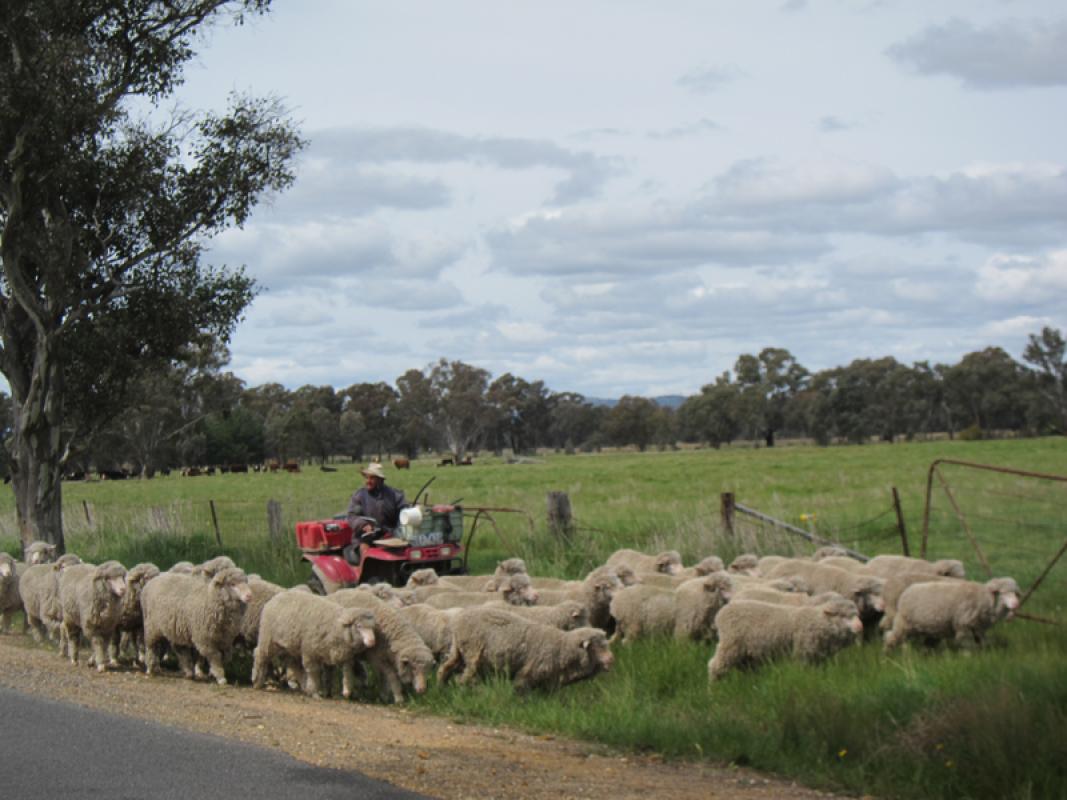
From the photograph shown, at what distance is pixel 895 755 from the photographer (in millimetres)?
7703

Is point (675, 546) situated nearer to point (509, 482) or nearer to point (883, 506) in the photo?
point (883, 506)

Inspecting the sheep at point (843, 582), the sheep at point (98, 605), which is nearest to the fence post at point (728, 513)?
the sheep at point (843, 582)

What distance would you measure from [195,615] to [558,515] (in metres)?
8.23

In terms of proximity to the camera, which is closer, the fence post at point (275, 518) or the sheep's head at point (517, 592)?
the sheep's head at point (517, 592)

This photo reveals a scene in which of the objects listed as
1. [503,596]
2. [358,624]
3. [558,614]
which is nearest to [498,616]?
[558,614]

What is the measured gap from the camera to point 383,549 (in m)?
14.2

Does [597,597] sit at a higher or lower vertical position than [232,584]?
lower

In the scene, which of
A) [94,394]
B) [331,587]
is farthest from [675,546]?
[94,394]

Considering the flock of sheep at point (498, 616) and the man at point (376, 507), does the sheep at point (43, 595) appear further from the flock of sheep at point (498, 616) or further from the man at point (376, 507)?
the man at point (376, 507)

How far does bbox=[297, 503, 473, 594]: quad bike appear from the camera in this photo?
14.1 m

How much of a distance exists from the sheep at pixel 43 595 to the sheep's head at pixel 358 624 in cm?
506

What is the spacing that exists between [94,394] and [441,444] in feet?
A: 325

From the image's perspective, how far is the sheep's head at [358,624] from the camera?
10328mm

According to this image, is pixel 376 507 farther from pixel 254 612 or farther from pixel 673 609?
pixel 673 609
